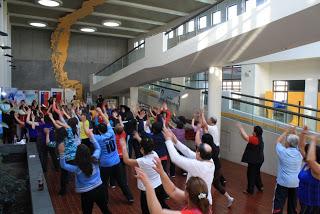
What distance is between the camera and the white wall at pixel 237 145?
26.3ft

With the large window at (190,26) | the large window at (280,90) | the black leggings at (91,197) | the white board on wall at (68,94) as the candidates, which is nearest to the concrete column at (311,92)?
the large window at (280,90)

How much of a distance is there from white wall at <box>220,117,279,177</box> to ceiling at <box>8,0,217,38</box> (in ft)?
25.7

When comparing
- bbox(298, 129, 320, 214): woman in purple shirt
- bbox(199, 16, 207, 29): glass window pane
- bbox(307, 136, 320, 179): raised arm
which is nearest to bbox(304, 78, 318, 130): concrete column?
bbox(199, 16, 207, 29): glass window pane

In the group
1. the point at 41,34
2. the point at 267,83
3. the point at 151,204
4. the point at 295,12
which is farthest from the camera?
the point at 41,34

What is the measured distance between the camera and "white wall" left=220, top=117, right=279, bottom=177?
8031mm

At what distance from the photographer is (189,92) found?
11.1 meters

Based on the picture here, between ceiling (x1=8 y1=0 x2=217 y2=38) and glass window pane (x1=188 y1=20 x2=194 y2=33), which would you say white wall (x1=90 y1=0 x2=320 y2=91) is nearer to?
glass window pane (x1=188 y1=20 x2=194 y2=33)

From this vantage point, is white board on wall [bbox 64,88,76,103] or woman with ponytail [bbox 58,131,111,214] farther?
white board on wall [bbox 64,88,76,103]

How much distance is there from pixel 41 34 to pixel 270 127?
58.7ft

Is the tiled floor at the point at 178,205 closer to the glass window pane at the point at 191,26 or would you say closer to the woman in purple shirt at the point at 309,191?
the woman in purple shirt at the point at 309,191

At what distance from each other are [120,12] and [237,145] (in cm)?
1106

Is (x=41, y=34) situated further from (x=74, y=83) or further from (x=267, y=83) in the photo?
(x=267, y=83)

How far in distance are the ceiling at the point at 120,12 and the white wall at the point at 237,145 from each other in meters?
7.84

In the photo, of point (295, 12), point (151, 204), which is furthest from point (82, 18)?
point (151, 204)
